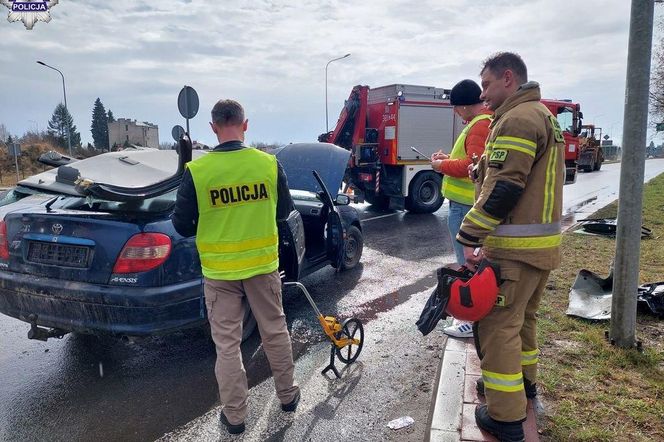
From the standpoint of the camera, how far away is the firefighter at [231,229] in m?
2.62

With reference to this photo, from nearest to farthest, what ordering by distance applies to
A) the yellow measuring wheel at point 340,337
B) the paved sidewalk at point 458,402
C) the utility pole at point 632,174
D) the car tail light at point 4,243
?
1. the paved sidewalk at point 458,402
2. the utility pole at point 632,174
3. the yellow measuring wheel at point 340,337
4. the car tail light at point 4,243

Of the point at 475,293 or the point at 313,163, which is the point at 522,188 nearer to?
the point at 475,293

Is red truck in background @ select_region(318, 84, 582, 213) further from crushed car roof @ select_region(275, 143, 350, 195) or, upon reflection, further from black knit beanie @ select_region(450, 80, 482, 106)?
black knit beanie @ select_region(450, 80, 482, 106)

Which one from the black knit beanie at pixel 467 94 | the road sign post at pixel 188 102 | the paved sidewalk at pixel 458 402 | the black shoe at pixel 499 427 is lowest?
the paved sidewalk at pixel 458 402

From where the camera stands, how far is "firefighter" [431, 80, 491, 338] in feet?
11.3

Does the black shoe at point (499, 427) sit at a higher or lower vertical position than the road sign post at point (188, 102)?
lower

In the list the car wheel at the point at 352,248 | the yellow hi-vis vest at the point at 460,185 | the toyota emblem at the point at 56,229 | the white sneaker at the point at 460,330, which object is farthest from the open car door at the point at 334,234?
the toyota emblem at the point at 56,229

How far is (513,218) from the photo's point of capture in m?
2.31

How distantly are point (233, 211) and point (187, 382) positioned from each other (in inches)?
57.6

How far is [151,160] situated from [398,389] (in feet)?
8.72

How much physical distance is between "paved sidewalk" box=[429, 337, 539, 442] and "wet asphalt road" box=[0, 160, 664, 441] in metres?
0.15

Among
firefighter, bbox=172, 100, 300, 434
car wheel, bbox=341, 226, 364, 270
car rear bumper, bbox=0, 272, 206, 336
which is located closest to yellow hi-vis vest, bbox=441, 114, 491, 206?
firefighter, bbox=172, 100, 300, 434

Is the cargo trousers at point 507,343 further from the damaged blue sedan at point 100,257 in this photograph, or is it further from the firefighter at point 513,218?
the damaged blue sedan at point 100,257

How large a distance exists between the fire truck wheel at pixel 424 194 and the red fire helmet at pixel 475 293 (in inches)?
351
